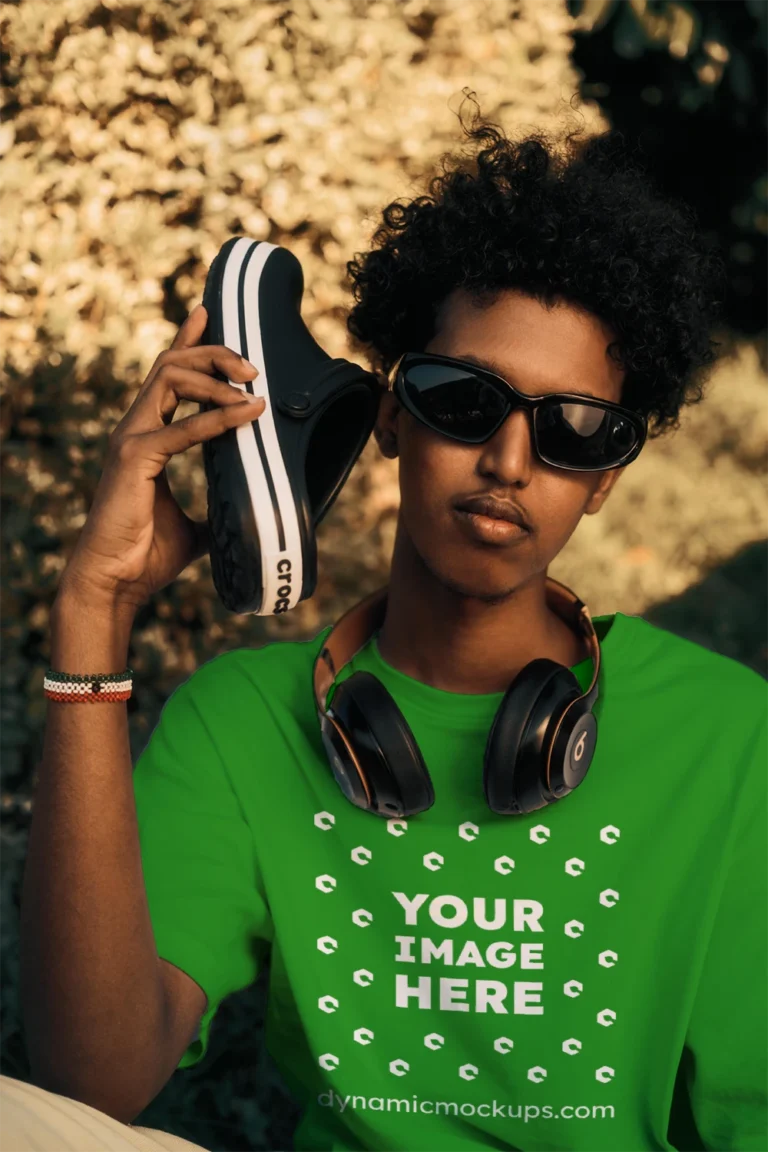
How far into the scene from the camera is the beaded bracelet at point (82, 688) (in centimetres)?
193

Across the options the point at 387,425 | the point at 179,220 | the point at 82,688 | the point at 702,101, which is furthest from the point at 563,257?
the point at 702,101

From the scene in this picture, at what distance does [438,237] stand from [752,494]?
3175 millimetres

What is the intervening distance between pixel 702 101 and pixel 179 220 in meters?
2.26

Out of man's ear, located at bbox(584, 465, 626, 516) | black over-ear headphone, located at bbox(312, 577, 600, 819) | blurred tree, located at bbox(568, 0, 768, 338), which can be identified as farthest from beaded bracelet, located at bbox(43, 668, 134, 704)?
blurred tree, located at bbox(568, 0, 768, 338)

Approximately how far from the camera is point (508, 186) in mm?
2508

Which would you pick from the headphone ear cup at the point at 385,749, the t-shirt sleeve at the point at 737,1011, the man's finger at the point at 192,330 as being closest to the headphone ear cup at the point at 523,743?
the headphone ear cup at the point at 385,749

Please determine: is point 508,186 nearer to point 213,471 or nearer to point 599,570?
point 213,471

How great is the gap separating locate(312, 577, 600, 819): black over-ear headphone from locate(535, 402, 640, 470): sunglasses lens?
34 centimetres

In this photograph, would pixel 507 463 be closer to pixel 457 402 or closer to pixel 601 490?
pixel 457 402

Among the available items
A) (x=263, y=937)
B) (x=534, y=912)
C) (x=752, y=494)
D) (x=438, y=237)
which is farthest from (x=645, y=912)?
(x=752, y=494)

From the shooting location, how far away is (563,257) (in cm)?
229

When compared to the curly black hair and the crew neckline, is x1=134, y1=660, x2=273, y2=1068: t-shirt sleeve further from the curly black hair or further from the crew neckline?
the curly black hair

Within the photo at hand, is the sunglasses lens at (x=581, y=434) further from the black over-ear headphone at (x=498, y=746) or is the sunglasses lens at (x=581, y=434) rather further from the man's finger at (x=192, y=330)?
the man's finger at (x=192, y=330)

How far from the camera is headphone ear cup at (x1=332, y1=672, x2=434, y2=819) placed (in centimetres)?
206
